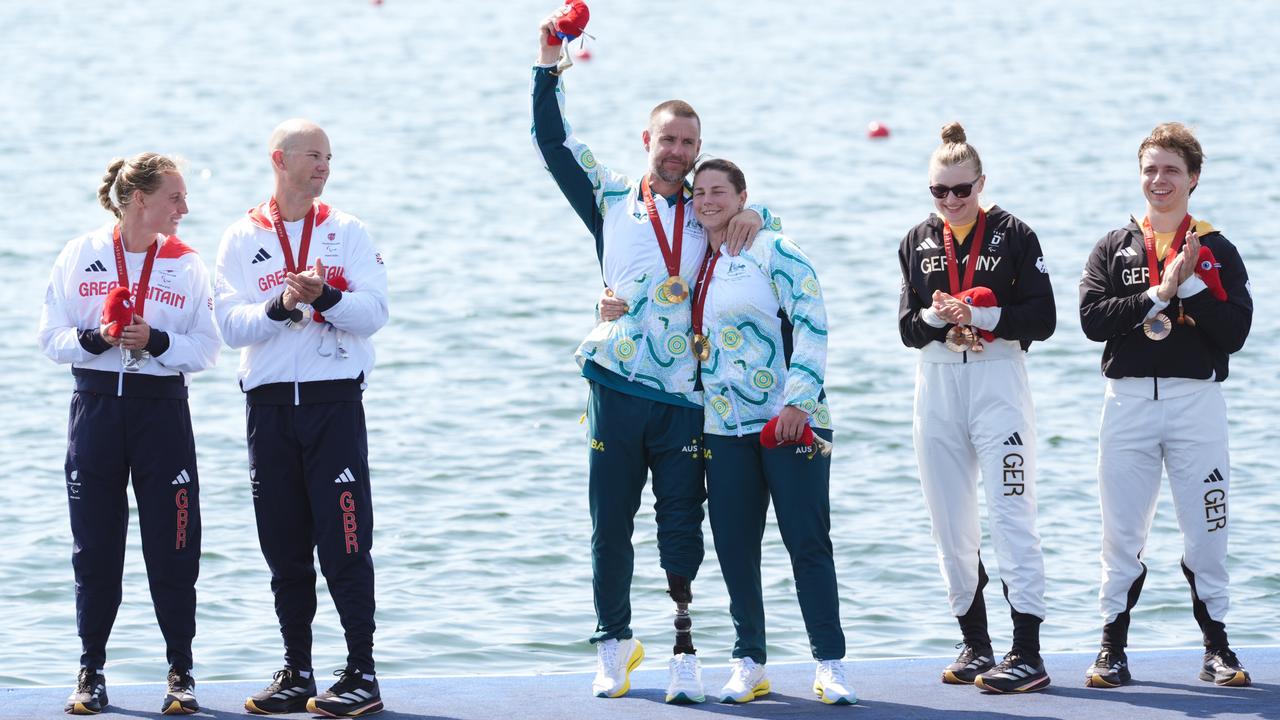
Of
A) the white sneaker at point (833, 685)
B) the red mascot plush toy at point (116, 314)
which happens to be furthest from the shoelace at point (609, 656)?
the red mascot plush toy at point (116, 314)

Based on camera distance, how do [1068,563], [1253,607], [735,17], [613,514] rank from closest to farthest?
[613,514] < [1253,607] < [1068,563] < [735,17]

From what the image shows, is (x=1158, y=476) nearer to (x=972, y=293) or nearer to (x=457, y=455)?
(x=972, y=293)

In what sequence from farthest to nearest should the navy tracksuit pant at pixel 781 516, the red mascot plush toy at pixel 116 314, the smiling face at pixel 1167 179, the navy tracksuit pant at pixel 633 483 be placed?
the smiling face at pixel 1167 179
the navy tracksuit pant at pixel 633 483
the navy tracksuit pant at pixel 781 516
the red mascot plush toy at pixel 116 314

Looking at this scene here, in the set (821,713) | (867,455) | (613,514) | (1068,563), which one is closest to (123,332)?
(613,514)

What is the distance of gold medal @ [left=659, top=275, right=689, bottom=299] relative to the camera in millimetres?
5309

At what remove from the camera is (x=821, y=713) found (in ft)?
16.8

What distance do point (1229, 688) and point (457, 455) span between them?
607 cm

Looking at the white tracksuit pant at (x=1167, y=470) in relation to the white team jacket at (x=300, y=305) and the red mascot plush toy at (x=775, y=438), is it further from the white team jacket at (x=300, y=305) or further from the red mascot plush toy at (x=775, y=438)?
the white team jacket at (x=300, y=305)

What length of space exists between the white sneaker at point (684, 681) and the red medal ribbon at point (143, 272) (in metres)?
1.88

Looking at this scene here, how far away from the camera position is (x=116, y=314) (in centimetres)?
501

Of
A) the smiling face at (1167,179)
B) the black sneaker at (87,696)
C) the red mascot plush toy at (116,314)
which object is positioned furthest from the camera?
the smiling face at (1167,179)

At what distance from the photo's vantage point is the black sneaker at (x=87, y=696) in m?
5.11

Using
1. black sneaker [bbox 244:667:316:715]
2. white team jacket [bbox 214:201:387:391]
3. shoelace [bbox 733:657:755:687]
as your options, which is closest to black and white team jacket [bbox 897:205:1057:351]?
shoelace [bbox 733:657:755:687]

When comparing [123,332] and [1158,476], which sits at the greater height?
[123,332]
